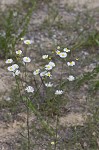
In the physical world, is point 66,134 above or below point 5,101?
below

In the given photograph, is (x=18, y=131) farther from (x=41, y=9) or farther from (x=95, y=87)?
(x=41, y=9)

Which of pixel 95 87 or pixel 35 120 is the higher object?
pixel 95 87

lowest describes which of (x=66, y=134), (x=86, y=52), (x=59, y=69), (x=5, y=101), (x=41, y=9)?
(x=66, y=134)

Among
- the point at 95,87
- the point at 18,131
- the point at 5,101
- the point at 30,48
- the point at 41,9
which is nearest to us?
the point at 18,131

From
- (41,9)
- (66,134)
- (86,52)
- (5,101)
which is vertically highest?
(41,9)

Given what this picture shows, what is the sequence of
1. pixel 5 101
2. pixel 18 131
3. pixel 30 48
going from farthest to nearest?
pixel 30 48 → pixel 5 101 → pixel 18 131

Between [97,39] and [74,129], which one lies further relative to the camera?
[97,39]

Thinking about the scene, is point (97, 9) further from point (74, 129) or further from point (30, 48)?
point (74, 129)

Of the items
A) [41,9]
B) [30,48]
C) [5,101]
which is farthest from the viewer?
[41,9]

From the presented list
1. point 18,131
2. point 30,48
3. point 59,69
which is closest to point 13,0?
point 30,48

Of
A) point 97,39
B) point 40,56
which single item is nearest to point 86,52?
point 97,39
